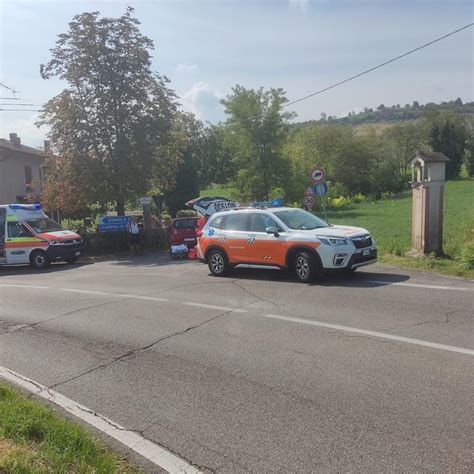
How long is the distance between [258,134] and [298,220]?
2681cm

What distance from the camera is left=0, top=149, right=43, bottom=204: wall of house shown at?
116ft

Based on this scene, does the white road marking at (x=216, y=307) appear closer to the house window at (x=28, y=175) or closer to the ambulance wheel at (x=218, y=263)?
the ambulance wheel at (x=218, y=263)

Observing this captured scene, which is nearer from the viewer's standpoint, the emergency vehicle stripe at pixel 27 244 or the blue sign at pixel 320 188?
the blue sign at pixel 320 188

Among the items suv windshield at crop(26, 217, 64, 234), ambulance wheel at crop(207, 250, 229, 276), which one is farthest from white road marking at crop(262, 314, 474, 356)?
suv windshield at crop(26, 217, 64, 234)

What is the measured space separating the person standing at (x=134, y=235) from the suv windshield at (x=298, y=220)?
11724 millimetres

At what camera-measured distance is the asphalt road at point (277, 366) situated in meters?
4.05

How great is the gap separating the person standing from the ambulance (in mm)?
2895

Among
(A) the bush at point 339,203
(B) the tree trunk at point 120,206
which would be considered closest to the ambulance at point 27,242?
(B) the tree trunk at point 120,206

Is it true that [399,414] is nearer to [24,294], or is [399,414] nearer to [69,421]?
[69,421]

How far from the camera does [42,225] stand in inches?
826

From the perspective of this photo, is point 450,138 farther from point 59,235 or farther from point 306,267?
point 306,267

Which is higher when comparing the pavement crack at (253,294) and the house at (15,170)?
the house at (15,170)

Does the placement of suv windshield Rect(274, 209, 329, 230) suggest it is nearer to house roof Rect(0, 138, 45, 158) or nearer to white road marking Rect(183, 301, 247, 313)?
white road marking Rect(183, 301, 247, 313)

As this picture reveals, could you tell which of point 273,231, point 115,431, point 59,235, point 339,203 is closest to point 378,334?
point 115,431
